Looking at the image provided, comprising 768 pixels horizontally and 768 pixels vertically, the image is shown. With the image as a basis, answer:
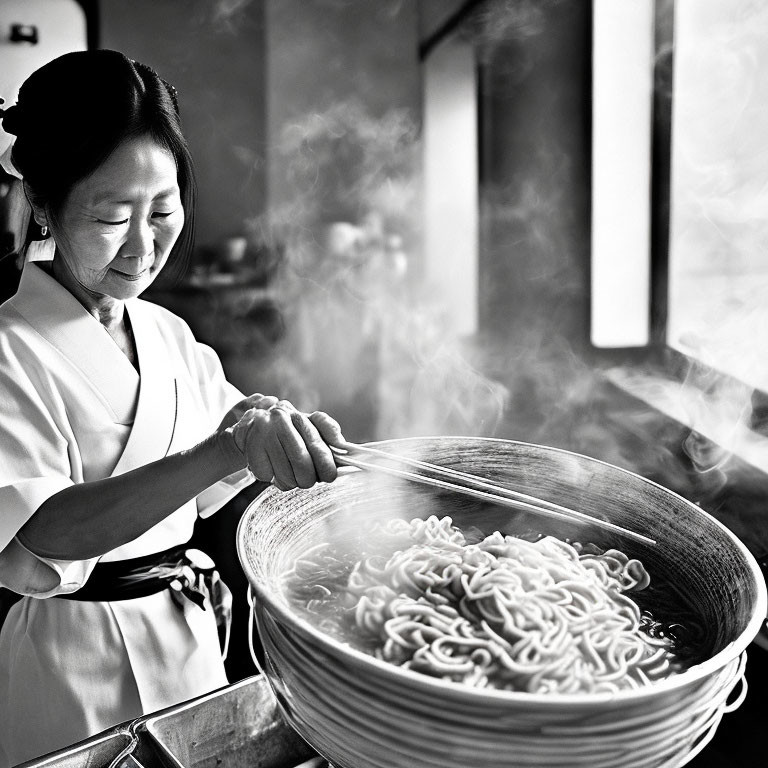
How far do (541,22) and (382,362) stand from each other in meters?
1.67

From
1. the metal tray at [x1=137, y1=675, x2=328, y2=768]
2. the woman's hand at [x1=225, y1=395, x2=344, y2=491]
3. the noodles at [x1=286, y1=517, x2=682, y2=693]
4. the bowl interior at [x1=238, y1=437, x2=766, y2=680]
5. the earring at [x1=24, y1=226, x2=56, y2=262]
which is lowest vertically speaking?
the metal tray at [x1=137, y1=675, x2=328, y2=768]

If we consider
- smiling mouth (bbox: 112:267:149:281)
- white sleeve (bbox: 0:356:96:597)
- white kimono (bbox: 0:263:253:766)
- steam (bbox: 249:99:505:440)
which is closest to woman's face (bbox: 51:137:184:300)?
smiling mouth (bbox: 112:267:149:281)

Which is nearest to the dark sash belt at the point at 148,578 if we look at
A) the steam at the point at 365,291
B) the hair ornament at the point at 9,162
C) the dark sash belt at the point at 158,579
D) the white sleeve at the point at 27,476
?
the dark sash belt at the point at 158,579

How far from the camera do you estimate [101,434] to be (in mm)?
1721

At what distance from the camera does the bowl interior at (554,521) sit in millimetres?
1147

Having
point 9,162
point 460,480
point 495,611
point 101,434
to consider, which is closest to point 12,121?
point 9,162

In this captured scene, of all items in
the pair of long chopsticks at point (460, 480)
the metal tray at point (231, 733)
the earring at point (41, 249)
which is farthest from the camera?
the earring at point (41, 249)

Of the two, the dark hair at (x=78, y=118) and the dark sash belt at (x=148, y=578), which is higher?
the dark hair at (x=78, y=118)

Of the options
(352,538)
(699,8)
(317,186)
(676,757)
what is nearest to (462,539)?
(352,538)

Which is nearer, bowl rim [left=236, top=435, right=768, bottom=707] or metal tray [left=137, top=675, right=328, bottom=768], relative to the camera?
bowl rim [left=236, top=435, right=768, bottom=707]

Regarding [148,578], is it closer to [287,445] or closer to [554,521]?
[287,445]

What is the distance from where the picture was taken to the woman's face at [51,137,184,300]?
1.57 meters

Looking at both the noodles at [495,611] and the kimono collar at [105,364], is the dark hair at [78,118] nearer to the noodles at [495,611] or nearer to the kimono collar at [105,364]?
the kimono collar at [105,364]

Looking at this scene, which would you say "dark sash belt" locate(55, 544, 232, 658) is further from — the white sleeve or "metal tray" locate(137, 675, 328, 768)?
"metal tray" locate(137, 675, 328, 768)
